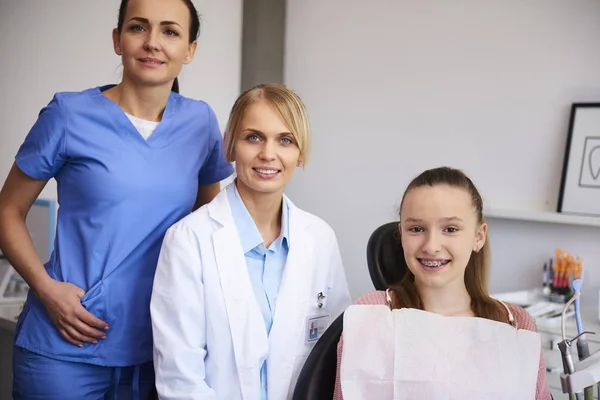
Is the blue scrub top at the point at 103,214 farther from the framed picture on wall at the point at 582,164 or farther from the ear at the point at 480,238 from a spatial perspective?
the framed picture on wall at the point at 582,164

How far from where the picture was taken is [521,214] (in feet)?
9.07

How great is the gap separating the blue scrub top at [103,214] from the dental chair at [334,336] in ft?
1.41

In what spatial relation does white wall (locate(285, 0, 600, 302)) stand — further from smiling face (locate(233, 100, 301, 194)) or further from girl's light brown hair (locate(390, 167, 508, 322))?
smiling face (locate(233, 100, 301, 194))

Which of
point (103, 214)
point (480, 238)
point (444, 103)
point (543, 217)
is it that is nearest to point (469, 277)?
point (480, 238)

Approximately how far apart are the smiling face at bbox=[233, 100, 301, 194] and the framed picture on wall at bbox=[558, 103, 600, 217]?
5.44ft

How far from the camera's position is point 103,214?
1.49m

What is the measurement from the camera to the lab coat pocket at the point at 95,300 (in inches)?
58.4

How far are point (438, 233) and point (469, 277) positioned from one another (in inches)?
8.1

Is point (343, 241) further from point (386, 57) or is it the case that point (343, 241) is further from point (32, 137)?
point (32, 137)

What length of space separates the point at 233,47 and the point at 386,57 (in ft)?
2.87

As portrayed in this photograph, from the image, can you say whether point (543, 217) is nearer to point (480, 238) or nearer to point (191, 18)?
point (480, 238)

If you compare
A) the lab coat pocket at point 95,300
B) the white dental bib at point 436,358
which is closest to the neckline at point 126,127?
the lab coat pocket at point 95,300

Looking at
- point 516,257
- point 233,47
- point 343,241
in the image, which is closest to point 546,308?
point 516,257

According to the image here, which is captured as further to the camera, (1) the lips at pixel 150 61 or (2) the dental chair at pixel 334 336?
(1) the lips at pixel 150 61
